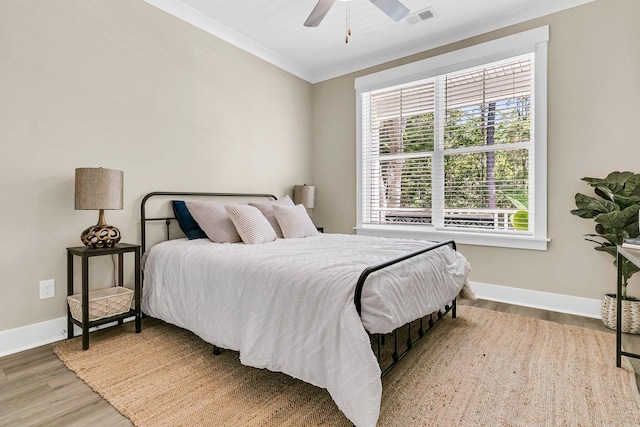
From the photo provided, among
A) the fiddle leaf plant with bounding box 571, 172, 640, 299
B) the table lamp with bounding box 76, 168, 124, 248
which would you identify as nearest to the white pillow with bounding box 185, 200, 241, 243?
the table lamp with bounding box 76, 168, 124, 248

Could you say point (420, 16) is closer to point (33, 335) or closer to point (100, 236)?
point (100, 236)

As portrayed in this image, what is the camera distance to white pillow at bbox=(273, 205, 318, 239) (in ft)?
10.4

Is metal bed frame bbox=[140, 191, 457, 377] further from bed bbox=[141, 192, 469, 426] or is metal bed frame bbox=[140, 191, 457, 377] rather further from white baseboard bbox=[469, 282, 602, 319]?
white baseboard bbox=[469, 282, 602, 319]

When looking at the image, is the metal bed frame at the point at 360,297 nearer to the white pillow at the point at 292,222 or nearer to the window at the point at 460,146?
the white pillow at the point at 292,222

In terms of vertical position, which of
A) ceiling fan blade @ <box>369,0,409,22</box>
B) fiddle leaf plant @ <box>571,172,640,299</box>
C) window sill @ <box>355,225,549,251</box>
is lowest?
window sill @ <box>355,225,549,251</box>

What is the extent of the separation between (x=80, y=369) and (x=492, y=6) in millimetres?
4254

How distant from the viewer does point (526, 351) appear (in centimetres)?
223

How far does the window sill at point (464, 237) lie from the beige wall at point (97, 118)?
1.70 meters

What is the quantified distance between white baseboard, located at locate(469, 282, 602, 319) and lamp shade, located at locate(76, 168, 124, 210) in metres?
3.40

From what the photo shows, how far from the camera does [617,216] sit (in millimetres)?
2436

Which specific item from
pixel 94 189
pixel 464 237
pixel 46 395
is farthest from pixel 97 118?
pixel 464 237

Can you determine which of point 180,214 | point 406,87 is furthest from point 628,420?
point 406,87

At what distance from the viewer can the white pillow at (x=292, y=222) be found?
3166 mm

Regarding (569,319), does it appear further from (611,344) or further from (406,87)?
(406,87)
